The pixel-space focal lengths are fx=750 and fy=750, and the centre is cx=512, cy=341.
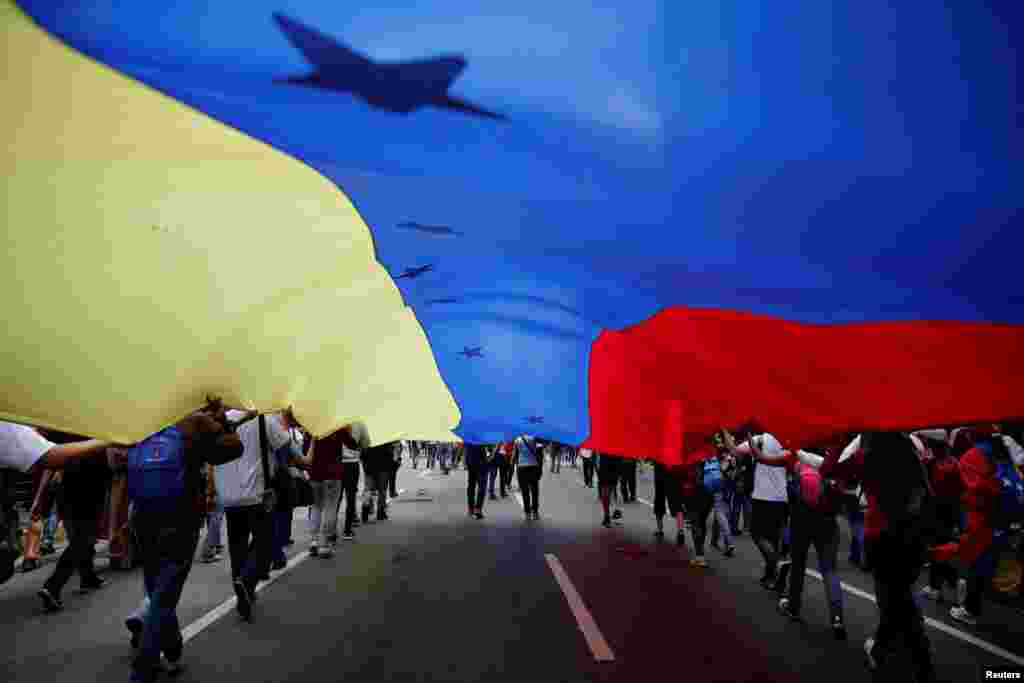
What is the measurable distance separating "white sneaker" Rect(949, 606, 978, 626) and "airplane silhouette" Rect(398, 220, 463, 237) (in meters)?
6.46

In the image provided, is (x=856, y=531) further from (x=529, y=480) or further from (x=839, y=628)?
(x=529, y=480)

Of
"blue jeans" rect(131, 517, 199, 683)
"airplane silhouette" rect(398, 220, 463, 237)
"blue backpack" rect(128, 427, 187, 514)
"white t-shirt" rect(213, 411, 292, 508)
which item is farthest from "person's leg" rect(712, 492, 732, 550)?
"blue backpack" rect(128, 427, 187, 514)

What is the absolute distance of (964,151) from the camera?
10.5 ft

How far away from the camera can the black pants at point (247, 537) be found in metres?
7.21

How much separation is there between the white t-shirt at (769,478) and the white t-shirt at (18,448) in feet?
23.1

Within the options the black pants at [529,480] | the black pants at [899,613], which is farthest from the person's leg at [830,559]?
the black pants at [529,480]

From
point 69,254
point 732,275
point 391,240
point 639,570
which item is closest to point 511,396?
point 639,570

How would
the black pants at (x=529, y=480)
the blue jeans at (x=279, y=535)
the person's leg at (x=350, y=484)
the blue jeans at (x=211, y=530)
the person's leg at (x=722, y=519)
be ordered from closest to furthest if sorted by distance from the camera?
the blue jeans at (x=279, y=535)
the blue jeans at (x=211, y=530)
the person's leg at (x=722, y=519)
the person's leg at (x=350, y=484)
the black pants at (x=529, y=480)

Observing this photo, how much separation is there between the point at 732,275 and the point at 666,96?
206 cm

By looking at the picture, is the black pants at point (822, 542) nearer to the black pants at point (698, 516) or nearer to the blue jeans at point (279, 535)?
the black pants at point (698, 516)

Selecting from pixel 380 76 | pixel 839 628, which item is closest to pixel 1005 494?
pixel 839 628

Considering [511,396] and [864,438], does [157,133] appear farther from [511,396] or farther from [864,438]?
[511,396]

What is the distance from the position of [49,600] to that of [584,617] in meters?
5.36

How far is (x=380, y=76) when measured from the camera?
3.37m
